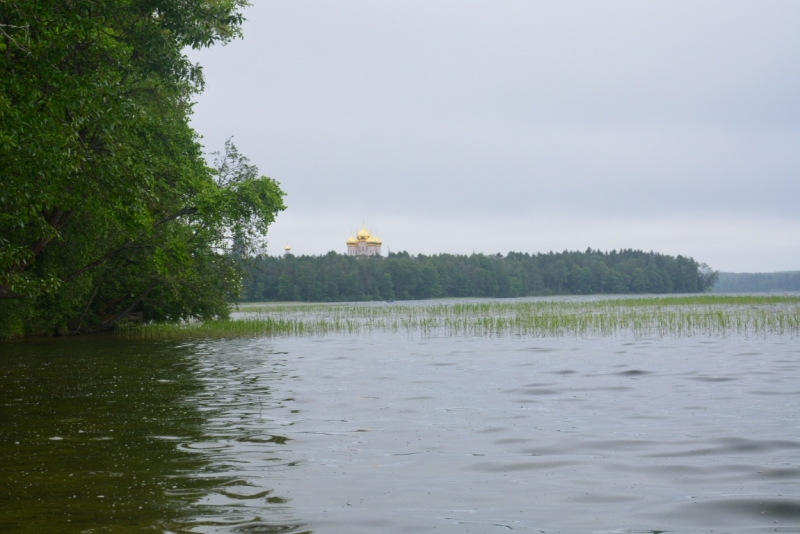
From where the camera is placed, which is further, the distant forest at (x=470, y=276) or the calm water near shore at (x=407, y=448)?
the distant forest at (x=470, y=276)

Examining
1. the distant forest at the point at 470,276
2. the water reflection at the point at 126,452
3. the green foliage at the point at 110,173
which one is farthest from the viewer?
the distant forest at the point at 470,276

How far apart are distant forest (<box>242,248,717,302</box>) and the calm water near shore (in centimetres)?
10747

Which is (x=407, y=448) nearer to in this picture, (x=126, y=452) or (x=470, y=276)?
(x=126, y=452)

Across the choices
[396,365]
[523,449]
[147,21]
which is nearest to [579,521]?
[523,449]

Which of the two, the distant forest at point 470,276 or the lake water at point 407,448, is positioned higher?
the distant forest at point 470,276

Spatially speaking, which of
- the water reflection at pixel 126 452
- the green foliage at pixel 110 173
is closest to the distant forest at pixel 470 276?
the green foliage at pixel 110 173

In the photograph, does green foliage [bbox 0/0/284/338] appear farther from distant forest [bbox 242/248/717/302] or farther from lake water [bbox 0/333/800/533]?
distant forest [bbox 242/248/717/302]

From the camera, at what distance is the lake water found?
5.80 m

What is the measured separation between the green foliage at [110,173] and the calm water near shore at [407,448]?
12.9 ft

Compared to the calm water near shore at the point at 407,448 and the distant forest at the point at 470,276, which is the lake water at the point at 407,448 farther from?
the distant forest at the point at 470,276

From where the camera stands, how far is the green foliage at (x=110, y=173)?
13008 millimetres

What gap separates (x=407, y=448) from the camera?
851 cm

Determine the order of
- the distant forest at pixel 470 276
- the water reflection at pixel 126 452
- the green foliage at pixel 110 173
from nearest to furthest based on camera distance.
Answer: the water reflection at pixel 126 452 → the green foliage at pixel 110 173 → the distant forest at pixel 470 276

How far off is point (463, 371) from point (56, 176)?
9.41 meters
